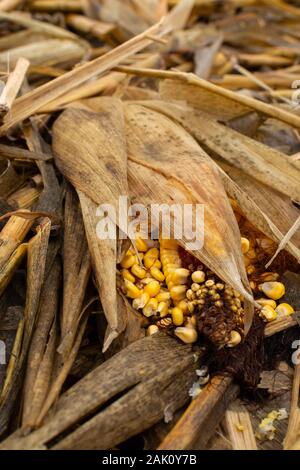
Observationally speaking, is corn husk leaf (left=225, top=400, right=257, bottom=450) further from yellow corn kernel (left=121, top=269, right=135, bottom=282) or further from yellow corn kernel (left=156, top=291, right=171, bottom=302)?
yellow corn kernel (left=121, top=269, right=135, bottom=282)

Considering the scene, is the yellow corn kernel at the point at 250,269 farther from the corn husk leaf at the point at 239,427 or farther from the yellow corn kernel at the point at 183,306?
the corn husk leaf at the point at 239,427

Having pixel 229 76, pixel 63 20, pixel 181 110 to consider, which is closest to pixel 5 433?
pixel 181 110

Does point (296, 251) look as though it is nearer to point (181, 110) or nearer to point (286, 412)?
point (286, 412)

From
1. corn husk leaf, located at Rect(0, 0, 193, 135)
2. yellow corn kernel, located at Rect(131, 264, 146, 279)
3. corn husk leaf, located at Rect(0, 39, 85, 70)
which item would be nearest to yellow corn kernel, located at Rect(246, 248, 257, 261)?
yellow corn kernel, located at Rect(131, 264, 146, 279)

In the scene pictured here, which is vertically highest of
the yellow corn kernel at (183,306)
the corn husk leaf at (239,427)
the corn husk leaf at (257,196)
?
the corn husk leaf at (257,196)

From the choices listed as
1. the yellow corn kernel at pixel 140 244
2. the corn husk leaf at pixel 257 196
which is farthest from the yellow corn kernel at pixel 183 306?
the corn husk leaf at pixel 257 196

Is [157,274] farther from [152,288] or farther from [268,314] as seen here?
[268,314]
